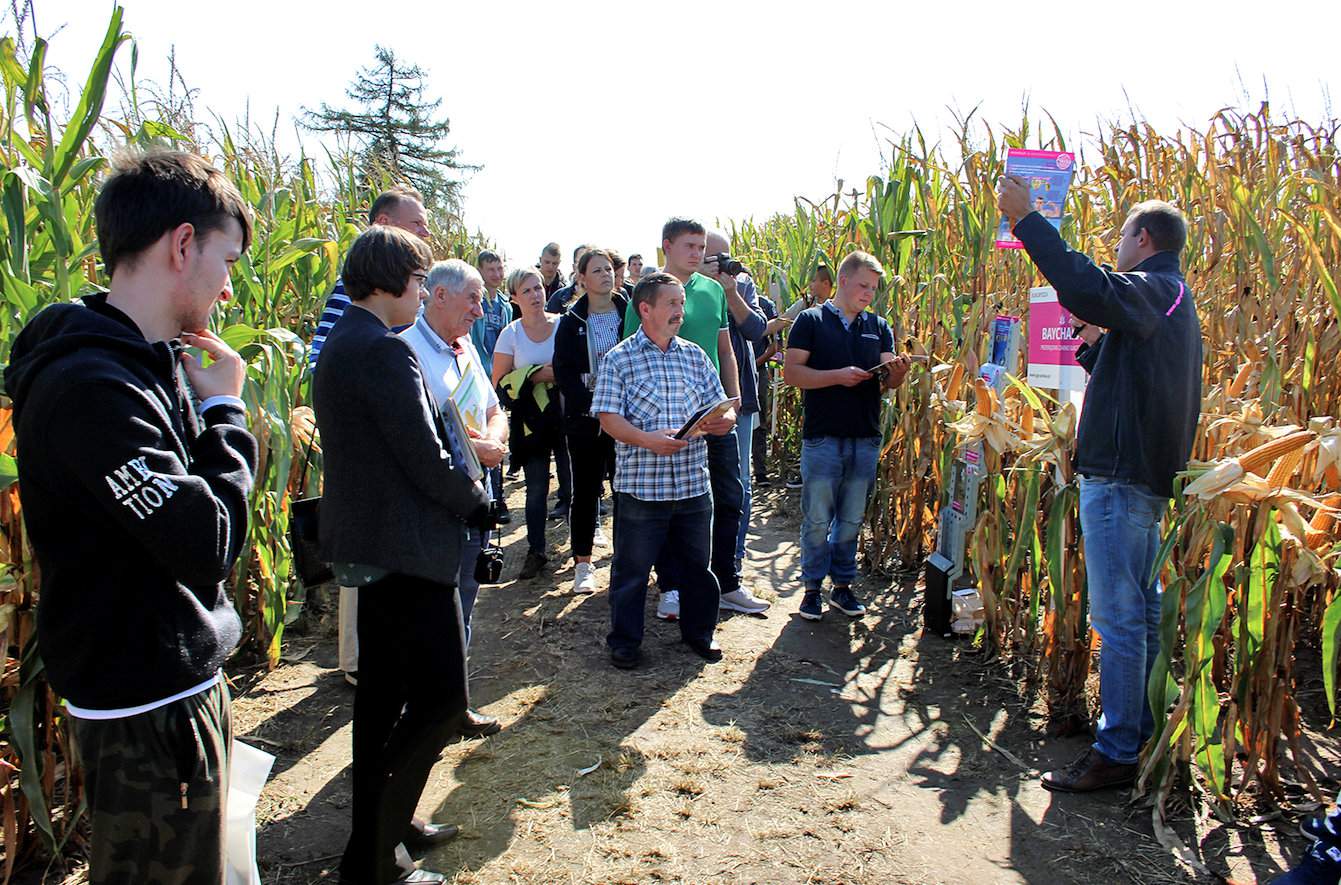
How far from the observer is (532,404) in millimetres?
5594

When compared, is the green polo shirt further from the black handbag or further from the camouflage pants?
the camouflage pants

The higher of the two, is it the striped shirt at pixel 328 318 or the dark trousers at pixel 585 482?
the striped shirt at pixel 328 318

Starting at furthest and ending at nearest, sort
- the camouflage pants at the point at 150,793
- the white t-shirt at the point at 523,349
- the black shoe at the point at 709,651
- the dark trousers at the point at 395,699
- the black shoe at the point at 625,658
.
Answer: the white t-shirt at the point at 523,349, the black shoe at the point at 709,651, the black shoe at the point at 625,658, the dark trousers at the point at 395,699, the camouflage pants at the point at 150,793

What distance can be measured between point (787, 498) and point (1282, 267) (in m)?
4.22

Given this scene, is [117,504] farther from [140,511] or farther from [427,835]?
[427,835]

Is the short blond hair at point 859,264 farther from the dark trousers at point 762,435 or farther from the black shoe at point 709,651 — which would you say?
the dark trousers at point 762,435

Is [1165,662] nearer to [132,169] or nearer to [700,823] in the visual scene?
[700,823]

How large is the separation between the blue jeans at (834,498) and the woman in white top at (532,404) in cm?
163

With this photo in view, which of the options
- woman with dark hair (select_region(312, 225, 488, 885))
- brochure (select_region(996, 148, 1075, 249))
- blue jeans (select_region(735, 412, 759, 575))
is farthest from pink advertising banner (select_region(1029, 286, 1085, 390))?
woman with dark hair (select_region(312, 225, 488, 885))

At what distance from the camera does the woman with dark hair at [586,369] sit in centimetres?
511

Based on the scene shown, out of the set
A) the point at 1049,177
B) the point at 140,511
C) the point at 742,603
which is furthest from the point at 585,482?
the point at 140,511

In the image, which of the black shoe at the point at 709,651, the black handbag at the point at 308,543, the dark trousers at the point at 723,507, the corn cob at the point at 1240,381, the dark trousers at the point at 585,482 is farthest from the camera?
the dark trousers at the point at 585,482

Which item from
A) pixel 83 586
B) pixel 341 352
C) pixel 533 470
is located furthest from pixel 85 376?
pixel 533 470

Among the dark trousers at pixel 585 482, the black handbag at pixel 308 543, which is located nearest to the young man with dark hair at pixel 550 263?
the dark trousers at pixel 585 482
